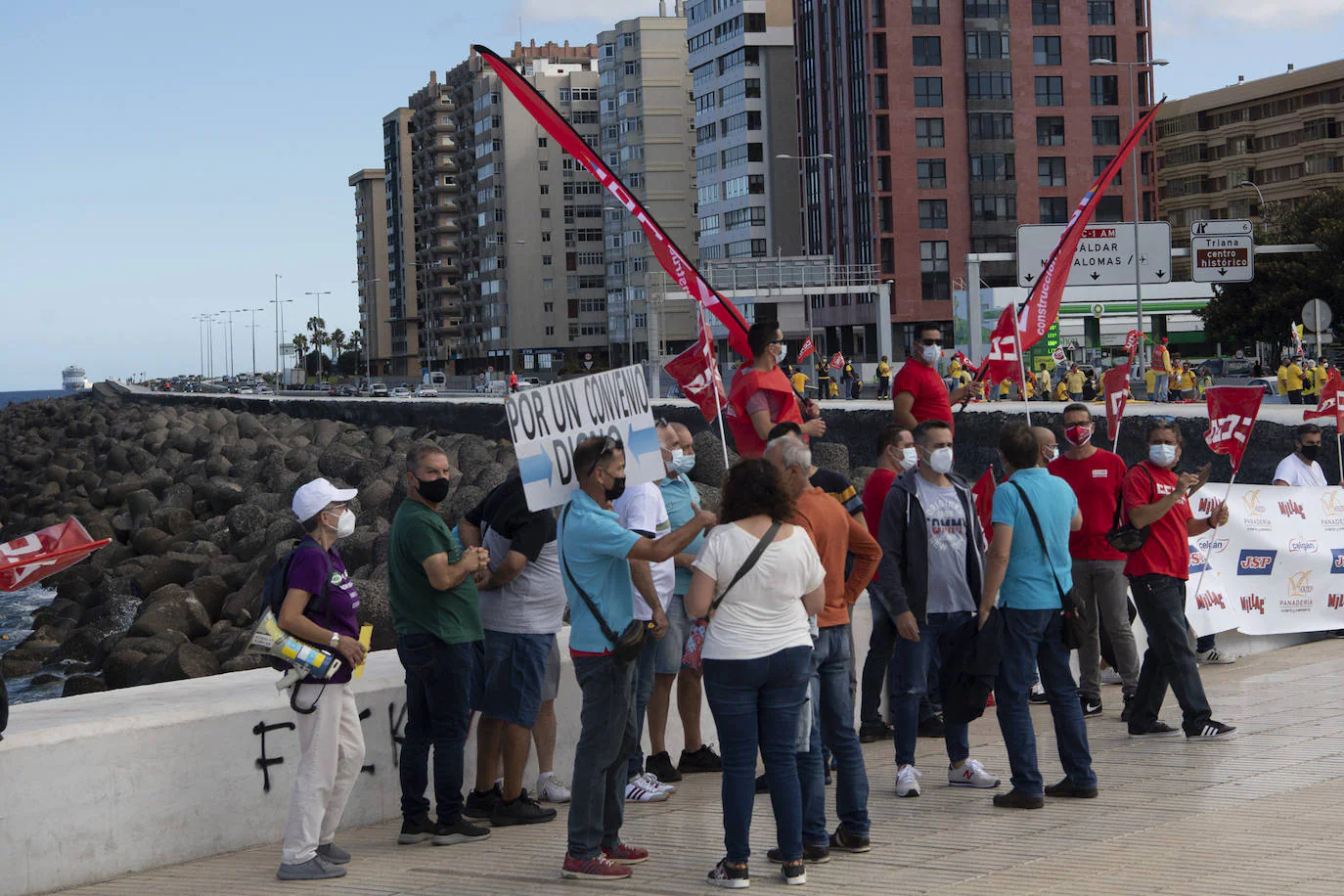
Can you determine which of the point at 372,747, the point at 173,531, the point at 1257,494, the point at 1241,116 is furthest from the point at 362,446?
the point at 1241,116

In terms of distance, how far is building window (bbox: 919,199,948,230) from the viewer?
8362 cm

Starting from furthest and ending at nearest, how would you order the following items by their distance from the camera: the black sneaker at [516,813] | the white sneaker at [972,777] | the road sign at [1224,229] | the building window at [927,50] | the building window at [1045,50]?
1. the building window at [1045,50]
2. the building window at [927,50]
3. the road sign at [1224,229]
4. the white sneaker at [972,777]
5. the black sneaker at [516,813]

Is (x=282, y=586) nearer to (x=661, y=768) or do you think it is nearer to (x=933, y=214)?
(x=661, y=768)

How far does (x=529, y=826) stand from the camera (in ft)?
23.6

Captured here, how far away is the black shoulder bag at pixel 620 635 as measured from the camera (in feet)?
20.7

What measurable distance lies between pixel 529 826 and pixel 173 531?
73.4 ft

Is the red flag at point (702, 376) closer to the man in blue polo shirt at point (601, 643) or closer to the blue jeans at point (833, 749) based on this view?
the blue jeans at point (833, 749)

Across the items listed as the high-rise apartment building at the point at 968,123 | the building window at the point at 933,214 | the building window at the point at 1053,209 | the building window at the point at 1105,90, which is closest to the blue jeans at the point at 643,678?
the high-rise apartment building at the point at 968,123

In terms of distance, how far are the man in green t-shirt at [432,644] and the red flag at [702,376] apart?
3.20m

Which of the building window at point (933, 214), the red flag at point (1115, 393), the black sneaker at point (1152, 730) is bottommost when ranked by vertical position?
the black sneaker at point (1152, 730)

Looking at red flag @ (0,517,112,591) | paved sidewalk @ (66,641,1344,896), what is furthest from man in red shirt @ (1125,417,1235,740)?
red flag @ (0,517,112,591)

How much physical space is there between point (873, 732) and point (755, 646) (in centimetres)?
333

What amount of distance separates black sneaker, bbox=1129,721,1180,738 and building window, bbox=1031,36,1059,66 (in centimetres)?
8130

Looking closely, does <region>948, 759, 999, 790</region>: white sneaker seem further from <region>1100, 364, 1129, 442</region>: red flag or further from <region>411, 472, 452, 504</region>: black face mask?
<region>1100, 364, 1129, 442</region>: red flag
